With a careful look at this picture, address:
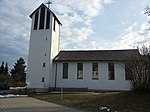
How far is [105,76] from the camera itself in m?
34.8

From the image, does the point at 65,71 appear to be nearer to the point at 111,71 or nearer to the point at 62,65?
the point at 62,65

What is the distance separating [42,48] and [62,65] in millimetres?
4296

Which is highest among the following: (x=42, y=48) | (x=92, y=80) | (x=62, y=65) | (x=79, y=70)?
(x=42, y=48)

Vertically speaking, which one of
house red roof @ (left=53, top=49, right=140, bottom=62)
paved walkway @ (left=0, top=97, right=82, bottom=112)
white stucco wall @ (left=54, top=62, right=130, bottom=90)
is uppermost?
house red roof @ (left=53, top=49, right=140, bottom=62)

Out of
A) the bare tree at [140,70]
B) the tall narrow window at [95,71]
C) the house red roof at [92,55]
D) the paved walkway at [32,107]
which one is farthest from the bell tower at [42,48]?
the bare tree at [140,70]

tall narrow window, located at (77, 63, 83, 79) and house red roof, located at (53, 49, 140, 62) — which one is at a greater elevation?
house red roof, located at (53, 49, 140, 62)

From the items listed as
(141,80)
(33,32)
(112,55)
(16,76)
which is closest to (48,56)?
(33,32)

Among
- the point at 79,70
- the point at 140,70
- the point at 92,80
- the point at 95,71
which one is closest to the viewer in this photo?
the point at 140,70

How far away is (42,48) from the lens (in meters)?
36.9

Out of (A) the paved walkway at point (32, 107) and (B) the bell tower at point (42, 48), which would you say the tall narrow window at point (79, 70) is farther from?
(A) the paved walkway at point (32, 107)

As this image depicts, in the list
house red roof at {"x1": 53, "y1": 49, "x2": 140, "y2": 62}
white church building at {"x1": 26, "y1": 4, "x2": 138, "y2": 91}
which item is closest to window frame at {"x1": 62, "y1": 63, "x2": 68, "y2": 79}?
white church building at {"x1": 26, "y1": 4, "x2": 138, "y2": 91}

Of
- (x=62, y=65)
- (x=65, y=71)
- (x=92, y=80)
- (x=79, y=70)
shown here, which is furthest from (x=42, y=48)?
(x=92, y=80)

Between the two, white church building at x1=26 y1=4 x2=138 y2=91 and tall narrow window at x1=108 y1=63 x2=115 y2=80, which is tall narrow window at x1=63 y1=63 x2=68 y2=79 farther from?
tall narrow window at x1=108 y1=63 x2=115 y2=80

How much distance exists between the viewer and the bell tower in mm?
35906
